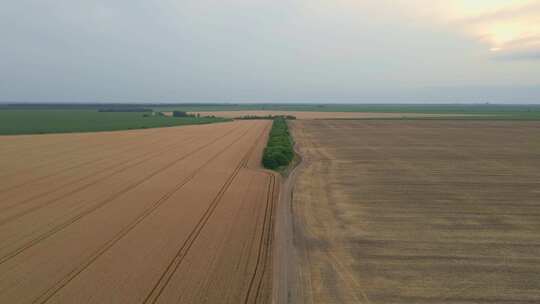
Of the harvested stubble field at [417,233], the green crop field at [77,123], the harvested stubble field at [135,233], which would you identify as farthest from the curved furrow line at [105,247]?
the green crop field at [77,123]

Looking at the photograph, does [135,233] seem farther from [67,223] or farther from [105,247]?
[67,223]

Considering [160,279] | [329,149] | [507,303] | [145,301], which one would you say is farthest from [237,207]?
[329,149]

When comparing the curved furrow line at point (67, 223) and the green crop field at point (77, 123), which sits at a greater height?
the green crop field at point (77, 123)

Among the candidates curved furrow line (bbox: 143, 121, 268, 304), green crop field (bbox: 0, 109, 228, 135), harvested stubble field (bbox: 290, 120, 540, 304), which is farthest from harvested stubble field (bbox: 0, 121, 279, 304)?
green crop field (bbox: 0, 109, 228, 135)

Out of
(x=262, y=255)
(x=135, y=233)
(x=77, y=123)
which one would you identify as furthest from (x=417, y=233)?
(x=77, y=123)

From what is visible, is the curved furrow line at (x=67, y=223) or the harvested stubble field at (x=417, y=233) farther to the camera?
the curved furrow line at (x=67, y=223)

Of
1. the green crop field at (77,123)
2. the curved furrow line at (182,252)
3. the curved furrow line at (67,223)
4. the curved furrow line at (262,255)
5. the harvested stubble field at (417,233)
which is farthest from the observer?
the green crop field at (77,123)

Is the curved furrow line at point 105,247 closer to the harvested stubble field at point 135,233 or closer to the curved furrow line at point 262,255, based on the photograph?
the harvested stubble field at point 135,233
